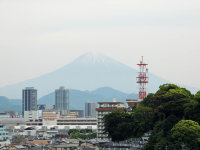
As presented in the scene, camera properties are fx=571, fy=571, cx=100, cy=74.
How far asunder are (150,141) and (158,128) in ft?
7.97

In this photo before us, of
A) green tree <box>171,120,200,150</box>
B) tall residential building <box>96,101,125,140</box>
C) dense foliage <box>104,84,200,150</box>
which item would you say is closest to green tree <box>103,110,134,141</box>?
dense foliage <box>104,84,200,150</box>

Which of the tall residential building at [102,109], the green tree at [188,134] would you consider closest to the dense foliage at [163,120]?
the green tree at [188,134]

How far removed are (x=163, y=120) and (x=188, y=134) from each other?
26.8 ft

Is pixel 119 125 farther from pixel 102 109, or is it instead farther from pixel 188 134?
pixel 102 109

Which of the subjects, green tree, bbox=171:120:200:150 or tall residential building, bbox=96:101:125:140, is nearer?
green tree, bbox=171:120:200:150

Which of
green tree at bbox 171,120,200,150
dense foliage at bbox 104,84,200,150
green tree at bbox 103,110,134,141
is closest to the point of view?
green tree at bbox 171,120,200,150

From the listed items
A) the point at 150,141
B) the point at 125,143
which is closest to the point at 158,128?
the point at 150,141

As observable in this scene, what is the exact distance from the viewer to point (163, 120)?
6469cm

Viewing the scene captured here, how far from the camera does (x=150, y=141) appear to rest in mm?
62844

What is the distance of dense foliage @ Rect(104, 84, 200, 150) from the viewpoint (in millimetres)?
57344

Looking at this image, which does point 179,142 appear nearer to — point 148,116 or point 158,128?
point 158,128

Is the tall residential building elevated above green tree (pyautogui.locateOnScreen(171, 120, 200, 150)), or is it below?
above

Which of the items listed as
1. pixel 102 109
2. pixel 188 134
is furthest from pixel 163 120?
pixel 102 109

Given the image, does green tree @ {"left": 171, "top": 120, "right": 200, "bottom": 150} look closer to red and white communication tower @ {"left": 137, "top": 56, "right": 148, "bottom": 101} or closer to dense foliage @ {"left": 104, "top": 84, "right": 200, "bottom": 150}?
dense foliage @ {"left": 104, "top": 84, "right": 200, "bottom": 150}
